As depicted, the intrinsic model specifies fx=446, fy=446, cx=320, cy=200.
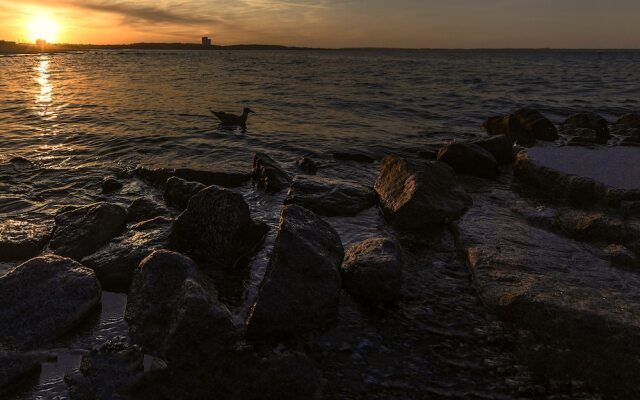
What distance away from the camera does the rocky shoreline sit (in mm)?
3848

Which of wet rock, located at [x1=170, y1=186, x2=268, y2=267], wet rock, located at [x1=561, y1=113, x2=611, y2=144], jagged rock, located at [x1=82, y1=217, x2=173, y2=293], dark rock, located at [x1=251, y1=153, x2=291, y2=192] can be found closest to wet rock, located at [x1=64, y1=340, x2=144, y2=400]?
jagged rock, located at [x1=82, y1=217, x2=173, y2=293]

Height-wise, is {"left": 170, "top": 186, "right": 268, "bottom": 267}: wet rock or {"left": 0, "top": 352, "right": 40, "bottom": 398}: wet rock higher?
{"left": 170, "top": 186, "right": 268, "bottom": 267}: wet rock

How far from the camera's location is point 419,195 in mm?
7238

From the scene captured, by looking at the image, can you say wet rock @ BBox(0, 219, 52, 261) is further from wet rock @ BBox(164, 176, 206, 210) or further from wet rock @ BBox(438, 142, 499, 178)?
wet rock @ BBox(438, 142, 499, 178)

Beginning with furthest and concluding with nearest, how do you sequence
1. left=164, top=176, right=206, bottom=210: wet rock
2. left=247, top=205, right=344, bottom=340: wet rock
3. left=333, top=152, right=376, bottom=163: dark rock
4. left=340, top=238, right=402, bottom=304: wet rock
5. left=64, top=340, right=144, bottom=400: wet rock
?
left=333, top=152, right=376, bottom=163: dark rock, left=164, top=176, right=206, bottom=210: wet rock, left=340, top=238, right=402, bottom=304: wet rock, left=247, top=205, right=344, bottom=340: wet rock, left=64, top=340, right=144, bottom=400: wet rock

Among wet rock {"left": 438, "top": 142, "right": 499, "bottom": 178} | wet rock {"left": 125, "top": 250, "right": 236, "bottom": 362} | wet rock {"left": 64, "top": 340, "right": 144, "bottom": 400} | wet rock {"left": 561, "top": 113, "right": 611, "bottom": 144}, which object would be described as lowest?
wet rock {"left": 64, "top": 340, "right": 144, "bottom": 400}

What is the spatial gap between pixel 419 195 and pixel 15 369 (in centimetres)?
564

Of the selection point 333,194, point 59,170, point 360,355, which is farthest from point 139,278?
point 59,170

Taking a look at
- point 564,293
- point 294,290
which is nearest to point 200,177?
point 294,290

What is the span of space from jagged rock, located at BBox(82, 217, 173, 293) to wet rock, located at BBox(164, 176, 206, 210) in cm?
150

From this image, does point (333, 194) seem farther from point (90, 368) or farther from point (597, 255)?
point (90, 368)

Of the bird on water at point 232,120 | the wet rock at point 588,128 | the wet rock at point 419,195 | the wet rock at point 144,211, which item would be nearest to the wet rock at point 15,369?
the wet rock at point 144,211

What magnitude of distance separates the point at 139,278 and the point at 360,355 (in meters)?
2.42

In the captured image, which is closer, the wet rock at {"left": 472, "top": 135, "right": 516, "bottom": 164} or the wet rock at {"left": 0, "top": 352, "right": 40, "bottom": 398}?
the wet rock at {"left": 0, "top": 352, "right": 40, "bottom": 398}
